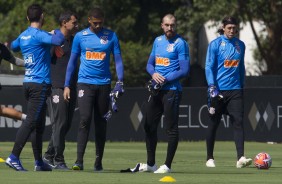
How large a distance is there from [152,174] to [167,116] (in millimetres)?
946

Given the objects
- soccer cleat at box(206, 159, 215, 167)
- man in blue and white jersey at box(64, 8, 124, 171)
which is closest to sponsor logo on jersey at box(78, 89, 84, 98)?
man in blue and white jersey at box(64, 8, 124, 171)

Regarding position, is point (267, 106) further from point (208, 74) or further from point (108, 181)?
point (108, 181)

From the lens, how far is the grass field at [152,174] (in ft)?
47.0

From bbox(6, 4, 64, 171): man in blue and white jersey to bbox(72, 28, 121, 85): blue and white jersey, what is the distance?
0.53m

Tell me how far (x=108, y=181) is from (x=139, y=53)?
37.0m

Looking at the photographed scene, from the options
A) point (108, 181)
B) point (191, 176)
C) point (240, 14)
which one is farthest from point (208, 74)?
point (240, 14)

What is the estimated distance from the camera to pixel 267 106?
2742 cm

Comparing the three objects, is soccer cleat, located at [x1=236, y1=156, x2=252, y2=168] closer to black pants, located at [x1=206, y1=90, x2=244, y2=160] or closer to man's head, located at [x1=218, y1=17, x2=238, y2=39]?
black pants, located at [x1=206, y1=90, x2=244, y2=160]

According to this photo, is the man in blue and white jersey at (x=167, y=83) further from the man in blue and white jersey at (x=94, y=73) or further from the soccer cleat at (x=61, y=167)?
the soccer cleat at (x=61, y=167)

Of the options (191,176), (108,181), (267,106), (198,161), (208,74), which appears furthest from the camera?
(267,106)

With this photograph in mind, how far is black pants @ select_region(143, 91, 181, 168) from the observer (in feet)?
53.2

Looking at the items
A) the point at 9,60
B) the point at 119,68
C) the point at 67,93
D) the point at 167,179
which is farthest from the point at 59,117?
the point at 167,179

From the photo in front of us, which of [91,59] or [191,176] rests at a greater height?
[91,59]

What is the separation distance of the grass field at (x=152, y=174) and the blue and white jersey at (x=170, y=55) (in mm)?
1340
